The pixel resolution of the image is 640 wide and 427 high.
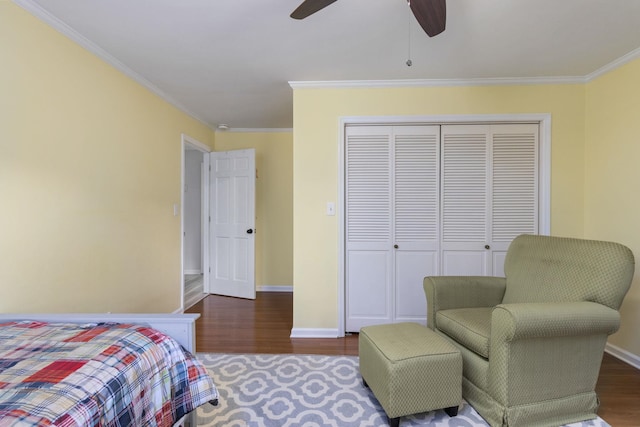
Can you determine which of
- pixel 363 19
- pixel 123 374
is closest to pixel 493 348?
pixel 123 374

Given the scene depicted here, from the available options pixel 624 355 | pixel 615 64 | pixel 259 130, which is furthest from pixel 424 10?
pixel 259 130

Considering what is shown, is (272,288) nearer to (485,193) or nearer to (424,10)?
(485,193)

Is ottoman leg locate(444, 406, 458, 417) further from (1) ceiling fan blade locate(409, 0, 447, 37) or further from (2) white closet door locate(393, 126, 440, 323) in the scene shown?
(1) ceiling fan blade locate(409, 0, 447, 37)

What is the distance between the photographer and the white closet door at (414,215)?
9.09 feet

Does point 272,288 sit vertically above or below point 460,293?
below

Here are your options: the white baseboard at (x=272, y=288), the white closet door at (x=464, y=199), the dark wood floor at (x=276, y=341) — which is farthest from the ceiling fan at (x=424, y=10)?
the white baseboard at (x=272, y=288)

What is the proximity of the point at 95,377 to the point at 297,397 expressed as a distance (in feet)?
3.97

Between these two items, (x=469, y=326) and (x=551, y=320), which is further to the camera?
(x=469, y=326)

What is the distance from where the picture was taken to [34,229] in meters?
1.72

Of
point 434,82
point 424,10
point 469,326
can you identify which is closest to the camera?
point 424,10

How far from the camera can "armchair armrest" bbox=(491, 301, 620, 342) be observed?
4.75 ft

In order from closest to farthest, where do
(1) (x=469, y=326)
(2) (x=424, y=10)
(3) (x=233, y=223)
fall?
1. (2) (x=424, y=10)
2. (1) (x=469, y=326)
3. (3) (x=233, y=223)

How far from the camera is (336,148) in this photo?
8.98ft

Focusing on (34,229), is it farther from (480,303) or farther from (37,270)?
(480,303)
